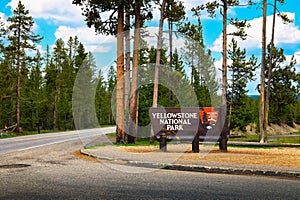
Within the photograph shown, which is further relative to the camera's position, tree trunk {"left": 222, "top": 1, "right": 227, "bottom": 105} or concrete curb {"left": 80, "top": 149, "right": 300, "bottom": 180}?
tree trunk {"left": 222, "top": 1, "right": 227, "bottom": 105}

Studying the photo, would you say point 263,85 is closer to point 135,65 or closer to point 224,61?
point 224,61

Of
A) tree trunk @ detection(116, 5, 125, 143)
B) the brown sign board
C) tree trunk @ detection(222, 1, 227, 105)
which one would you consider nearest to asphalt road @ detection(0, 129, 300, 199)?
the brown sign board

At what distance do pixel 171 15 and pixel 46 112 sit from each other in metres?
58.8

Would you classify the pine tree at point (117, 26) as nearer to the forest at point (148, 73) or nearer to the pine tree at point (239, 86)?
the forest at point (148, 73)

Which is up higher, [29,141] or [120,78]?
[120,78]

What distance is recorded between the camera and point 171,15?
25.8 meters

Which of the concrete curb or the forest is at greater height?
the forest

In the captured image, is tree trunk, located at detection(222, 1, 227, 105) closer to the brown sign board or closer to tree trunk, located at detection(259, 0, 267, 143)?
tree trunk, located at detection(259, 0, 267, 143)

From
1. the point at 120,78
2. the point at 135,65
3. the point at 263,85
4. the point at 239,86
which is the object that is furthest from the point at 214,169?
the point at 239,86

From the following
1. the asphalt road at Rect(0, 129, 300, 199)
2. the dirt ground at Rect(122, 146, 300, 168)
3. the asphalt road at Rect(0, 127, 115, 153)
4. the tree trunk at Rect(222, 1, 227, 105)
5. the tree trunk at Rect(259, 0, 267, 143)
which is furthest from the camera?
the tree trunk at Rect(259, 0, 267, 143)

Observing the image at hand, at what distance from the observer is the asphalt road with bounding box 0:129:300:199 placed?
6641mm

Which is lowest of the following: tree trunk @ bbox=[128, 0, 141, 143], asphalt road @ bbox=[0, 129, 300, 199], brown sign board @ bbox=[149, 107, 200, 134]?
asphalt road @ bbox=[0, 129, 300, 199]

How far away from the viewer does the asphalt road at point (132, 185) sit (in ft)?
21.8

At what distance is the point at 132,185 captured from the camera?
767 cm
